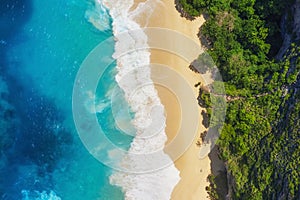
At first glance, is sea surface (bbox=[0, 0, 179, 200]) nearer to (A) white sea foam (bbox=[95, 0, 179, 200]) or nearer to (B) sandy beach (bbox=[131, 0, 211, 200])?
(A) white sea foam (bbox=[95, 0, 179, 200])

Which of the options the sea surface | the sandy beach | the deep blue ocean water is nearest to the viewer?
the sandy beach

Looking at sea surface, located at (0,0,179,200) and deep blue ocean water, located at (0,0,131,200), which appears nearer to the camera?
sea surface, located at (0,0,179,200)

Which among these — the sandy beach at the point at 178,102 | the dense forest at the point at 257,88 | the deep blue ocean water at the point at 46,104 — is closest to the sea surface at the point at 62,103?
the deep blue ocean water at the point at 46,104

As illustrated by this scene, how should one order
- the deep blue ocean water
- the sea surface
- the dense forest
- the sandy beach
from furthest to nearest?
1. the deep blue ocean water
2. the sea surface
3. the sandy beach
4. the dense forest

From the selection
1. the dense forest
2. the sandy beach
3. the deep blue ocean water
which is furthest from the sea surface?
the dense forest

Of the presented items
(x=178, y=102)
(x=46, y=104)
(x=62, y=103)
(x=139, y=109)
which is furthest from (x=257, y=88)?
(x=46, y=104)
